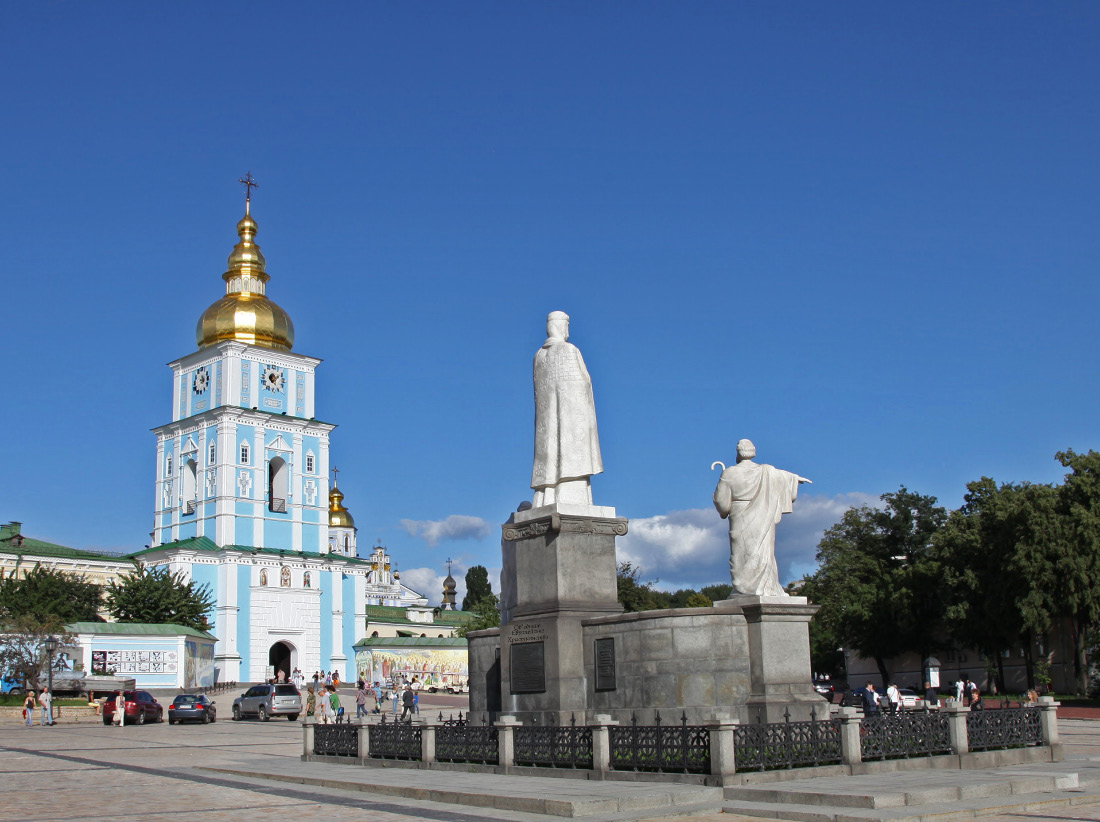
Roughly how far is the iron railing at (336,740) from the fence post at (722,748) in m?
7.26

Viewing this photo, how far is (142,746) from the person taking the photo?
26062mm

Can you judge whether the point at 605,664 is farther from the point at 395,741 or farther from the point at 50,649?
the point at 50,649

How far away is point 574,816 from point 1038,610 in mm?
38958

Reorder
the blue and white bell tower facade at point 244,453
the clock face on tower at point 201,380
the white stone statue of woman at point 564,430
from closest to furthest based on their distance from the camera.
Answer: the white stone statue of woman at point 564,430
the blue and white bell tower facade at point 244,453
the clock face on tower at point 201,380

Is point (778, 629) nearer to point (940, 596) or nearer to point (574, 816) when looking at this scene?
point (574, 816)

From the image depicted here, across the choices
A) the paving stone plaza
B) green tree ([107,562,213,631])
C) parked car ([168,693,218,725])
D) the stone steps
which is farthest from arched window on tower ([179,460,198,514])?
the stone steps

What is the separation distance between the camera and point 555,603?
15.7 meters

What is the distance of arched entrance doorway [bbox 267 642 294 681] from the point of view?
70.5 m

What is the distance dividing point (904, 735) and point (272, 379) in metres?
63.9

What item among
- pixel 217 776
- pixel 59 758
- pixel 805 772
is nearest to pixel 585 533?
pixel 805 772

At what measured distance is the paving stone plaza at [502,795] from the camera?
11.1 metres

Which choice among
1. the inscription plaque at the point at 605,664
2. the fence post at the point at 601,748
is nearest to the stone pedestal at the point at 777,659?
the inscription plaque at the point at 605,664

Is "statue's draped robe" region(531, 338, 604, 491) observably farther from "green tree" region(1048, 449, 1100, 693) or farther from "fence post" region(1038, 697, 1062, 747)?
"green tree" region(1048, 449, 1100, 693)

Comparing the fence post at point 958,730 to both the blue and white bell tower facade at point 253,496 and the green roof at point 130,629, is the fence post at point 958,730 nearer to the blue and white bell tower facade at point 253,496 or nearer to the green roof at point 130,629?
the green roof at point 130,629
